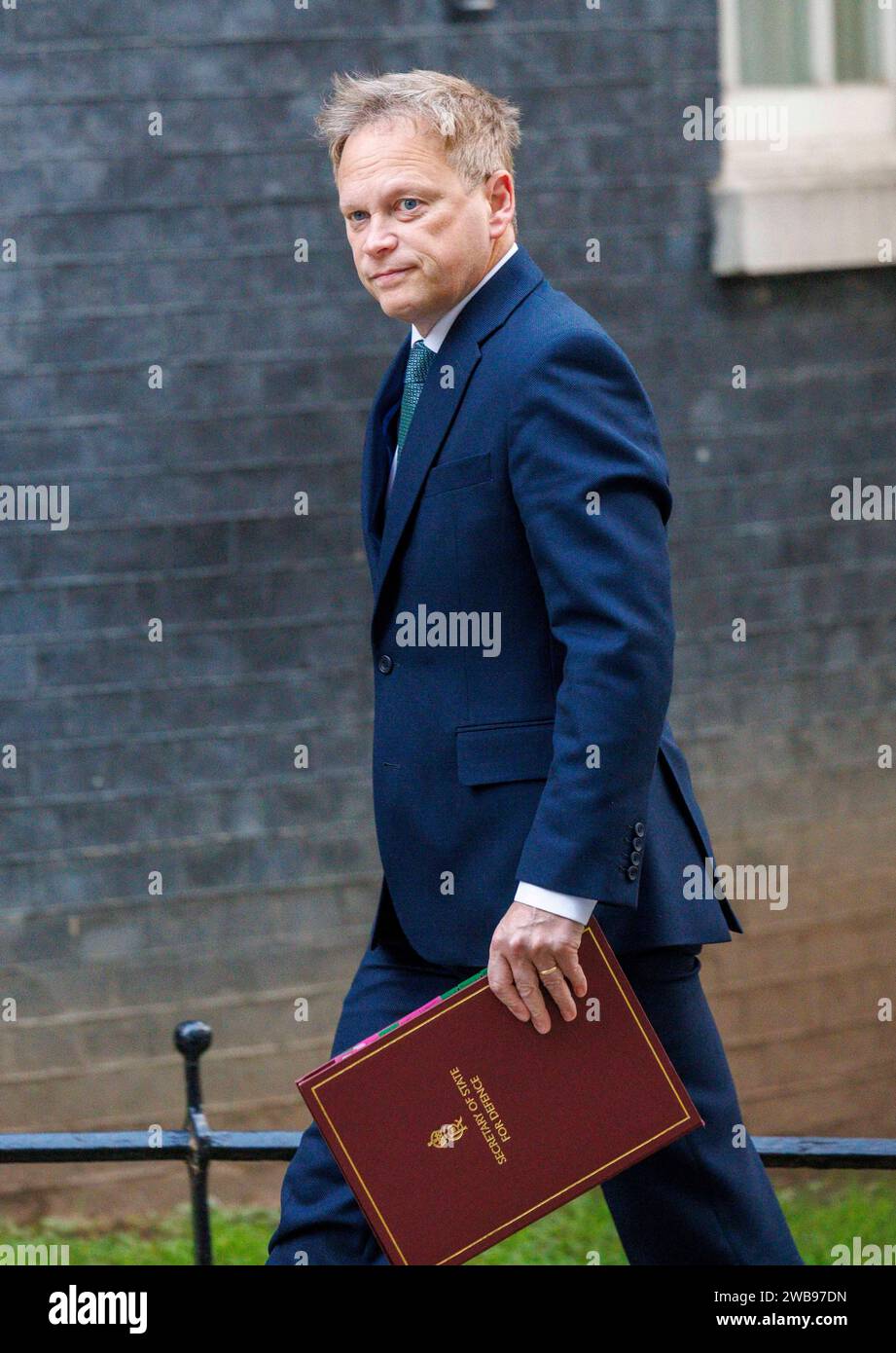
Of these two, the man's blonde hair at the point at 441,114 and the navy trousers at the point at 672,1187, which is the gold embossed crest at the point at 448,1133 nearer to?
the navy trousers at the point at 672,1187

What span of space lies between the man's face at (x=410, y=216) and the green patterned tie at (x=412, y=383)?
10 centimetres

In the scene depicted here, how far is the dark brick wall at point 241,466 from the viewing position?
17.1 ft

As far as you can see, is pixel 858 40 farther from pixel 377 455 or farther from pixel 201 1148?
pixel 201 1148

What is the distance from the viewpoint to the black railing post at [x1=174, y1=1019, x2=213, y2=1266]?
132 inches

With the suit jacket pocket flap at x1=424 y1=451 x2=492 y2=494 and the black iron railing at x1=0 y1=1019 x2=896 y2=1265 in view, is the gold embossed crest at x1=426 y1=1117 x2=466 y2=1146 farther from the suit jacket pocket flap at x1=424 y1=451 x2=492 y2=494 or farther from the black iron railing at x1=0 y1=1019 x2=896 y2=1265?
the suit jacket pocket flap at x1=424 y1=451 x2=492 y2=494

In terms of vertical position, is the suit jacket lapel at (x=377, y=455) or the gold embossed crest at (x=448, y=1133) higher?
the suit jacket lapel at (x=377, y=455)

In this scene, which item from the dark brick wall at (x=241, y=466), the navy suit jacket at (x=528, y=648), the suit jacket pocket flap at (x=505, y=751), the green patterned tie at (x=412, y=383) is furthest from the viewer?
the dark brick wall at (x=241, y=466)

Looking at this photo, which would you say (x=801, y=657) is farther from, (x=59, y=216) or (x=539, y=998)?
(x=539, y=998)

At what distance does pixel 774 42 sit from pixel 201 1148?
4162 millimetres

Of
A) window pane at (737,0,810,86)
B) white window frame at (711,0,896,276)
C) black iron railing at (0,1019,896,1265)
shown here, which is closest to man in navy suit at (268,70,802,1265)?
black iron railing at (0,1019,896,1265)

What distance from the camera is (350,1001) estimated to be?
2.97 m

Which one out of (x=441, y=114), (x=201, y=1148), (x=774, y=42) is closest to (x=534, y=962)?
(x=201, y=1148)

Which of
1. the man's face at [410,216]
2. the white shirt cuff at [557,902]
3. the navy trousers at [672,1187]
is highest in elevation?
the man's face at [410,216]

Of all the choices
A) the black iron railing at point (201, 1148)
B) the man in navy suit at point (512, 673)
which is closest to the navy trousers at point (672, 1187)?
the man in navy suit at point (512, 673)
